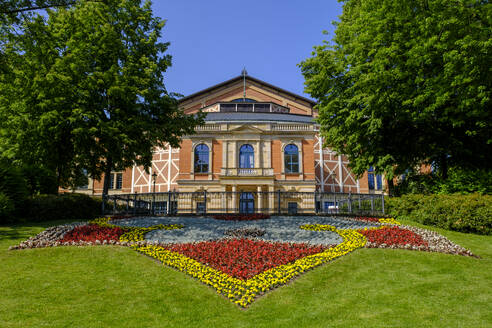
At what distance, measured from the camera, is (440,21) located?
39.0 ft

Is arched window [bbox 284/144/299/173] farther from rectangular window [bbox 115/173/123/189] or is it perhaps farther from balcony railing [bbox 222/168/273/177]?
rectangular window [bbox 115/173/123/189]

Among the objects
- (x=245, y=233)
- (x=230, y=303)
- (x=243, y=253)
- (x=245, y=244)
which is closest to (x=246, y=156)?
(x=245, y=233)

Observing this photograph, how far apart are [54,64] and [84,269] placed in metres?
10.7

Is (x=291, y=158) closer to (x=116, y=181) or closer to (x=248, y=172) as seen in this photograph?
(x=248, y=172)

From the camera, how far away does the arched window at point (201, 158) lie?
30.5 metres

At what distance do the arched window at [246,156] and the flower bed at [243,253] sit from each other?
2123 cm

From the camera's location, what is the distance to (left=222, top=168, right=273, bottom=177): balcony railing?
28.7m

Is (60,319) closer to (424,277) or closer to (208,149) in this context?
(424,277)

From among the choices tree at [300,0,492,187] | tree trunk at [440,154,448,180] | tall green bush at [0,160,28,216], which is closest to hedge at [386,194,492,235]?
tree at [300,0,492,187]

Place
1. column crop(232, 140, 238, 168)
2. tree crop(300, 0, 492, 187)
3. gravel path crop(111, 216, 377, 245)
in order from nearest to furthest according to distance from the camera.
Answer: gravel path crop(111, 216, 377, 245) → tree crop(300, 0, 492, 187) → column crop(232, 140, 238, 168)

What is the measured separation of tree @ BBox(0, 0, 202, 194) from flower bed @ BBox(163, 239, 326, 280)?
7.43 m

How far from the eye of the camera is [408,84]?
1306 centimetres

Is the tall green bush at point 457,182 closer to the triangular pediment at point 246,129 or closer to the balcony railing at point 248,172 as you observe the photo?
the balcony railing at point 248,172

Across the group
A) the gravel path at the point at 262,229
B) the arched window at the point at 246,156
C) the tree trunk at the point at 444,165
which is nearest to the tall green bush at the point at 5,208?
the gravel path at the point at 262,229
